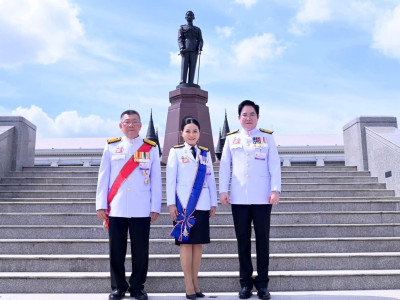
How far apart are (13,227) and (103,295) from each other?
211 centimetres

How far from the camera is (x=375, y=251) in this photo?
16.2 ft

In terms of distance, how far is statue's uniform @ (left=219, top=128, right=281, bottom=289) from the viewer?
12.6ft

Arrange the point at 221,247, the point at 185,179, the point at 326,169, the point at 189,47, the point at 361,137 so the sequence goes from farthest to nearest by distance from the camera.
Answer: the point at 189,47 < the point at 326,169 < the point at 361,137 < the point at 221,247 < the point at 185,179

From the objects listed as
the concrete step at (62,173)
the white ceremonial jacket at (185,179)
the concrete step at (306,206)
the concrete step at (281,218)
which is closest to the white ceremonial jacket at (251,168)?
the white ceremonial jacket at (185,179)

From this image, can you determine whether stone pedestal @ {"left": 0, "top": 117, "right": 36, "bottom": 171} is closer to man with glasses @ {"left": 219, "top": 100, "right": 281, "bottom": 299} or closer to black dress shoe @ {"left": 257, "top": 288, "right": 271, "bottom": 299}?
man with glasses @ {"left": 219, "top": 100, "right": 281, "bottom": 299}

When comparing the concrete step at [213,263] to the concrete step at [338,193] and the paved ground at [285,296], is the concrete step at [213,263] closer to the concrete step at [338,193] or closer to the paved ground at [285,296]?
the paved ground at [285,296]

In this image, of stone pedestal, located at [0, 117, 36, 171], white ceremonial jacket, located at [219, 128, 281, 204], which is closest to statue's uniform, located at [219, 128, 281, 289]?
white ceremonial jacket, located at [219, 128, 281, 204]

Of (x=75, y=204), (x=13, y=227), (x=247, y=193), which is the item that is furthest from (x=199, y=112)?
(x=247, y=193)

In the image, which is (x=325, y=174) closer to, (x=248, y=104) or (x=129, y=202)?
(x=248, y=104)

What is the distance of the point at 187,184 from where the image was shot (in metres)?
3.77

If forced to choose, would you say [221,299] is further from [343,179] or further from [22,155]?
[22,155]

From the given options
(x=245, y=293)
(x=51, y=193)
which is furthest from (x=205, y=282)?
(x=51, y=193)

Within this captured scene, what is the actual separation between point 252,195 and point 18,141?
6.17 meters

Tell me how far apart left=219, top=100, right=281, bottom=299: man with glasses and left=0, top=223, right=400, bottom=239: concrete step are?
4.85ft
